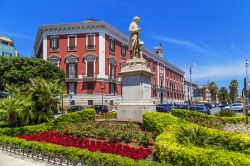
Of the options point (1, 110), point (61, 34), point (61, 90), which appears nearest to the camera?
point (1, 110)

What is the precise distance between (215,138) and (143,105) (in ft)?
25.3

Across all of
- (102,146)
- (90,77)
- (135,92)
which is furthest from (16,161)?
(90,77)

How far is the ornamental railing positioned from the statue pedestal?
8285mm

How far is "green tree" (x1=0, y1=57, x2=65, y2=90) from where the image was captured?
1800 inches

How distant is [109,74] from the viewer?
5691 centimetres

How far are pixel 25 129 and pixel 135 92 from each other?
7336 mm

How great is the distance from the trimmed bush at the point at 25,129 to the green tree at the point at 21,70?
28.0 metres

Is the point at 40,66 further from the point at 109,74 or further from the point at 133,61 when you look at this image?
the point at 133,61

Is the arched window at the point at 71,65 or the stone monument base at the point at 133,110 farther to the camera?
the arched window at the point at 71,65

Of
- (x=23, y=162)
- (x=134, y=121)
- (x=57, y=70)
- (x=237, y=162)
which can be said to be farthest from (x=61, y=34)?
(x=237, y=162)

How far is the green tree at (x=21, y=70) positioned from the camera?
45.7 metres

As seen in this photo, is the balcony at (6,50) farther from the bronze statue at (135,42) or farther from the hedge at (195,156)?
the hedge at (195,156)

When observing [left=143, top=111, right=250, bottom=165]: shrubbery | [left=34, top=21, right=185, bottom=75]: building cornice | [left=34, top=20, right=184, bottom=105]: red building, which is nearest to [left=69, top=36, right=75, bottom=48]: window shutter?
[left=34, top=20, right=184, bottom=105]: red building

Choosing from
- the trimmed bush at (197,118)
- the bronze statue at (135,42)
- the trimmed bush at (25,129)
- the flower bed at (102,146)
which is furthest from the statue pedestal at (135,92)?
the flower bed at (102,146)
